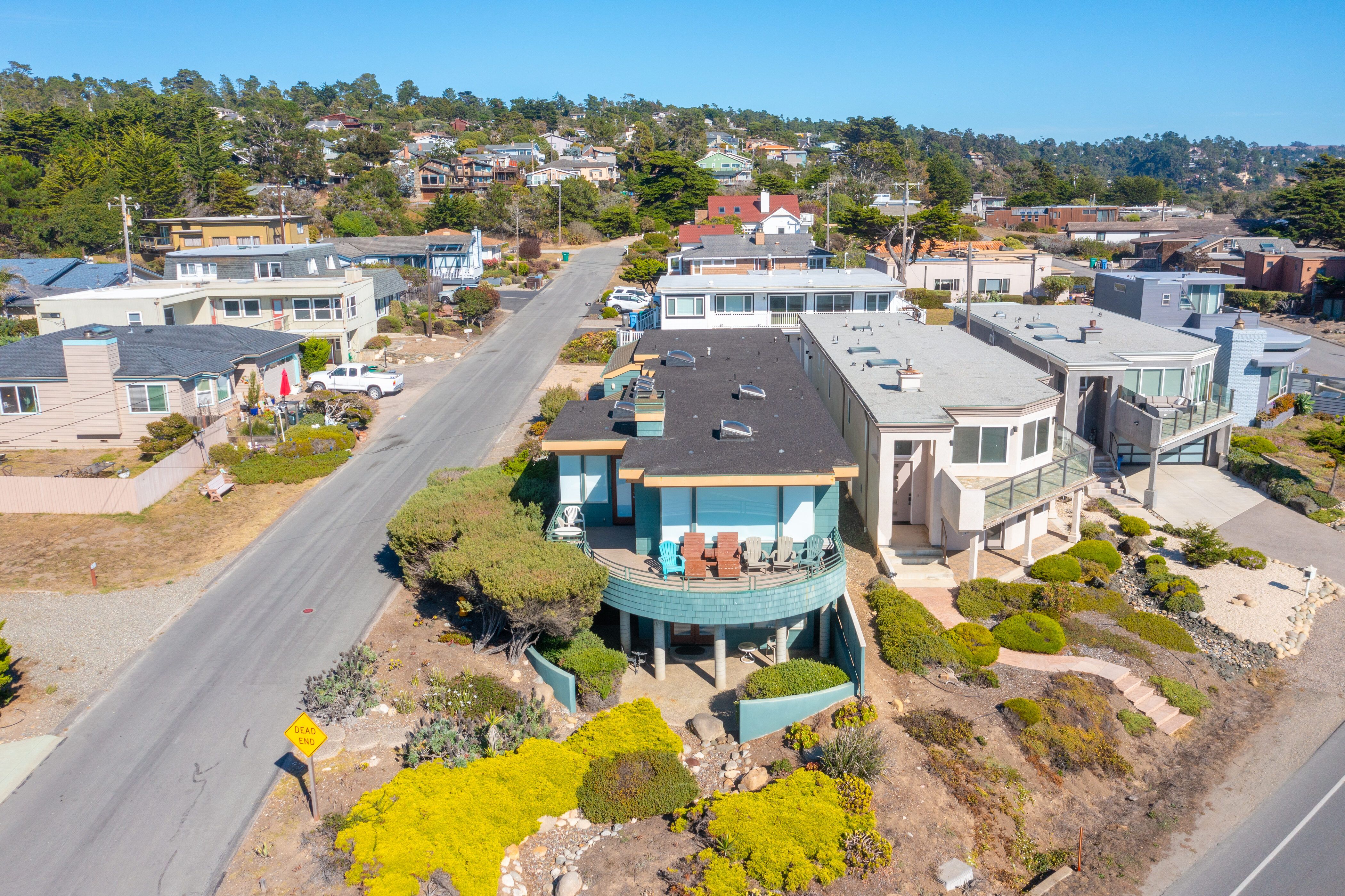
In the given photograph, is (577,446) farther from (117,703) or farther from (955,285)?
(955,285)

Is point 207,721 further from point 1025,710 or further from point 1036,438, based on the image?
point 1036,438

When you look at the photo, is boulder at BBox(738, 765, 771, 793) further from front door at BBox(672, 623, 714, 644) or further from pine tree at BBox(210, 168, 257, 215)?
pine tree at BBox(210, 168, 257, 215)

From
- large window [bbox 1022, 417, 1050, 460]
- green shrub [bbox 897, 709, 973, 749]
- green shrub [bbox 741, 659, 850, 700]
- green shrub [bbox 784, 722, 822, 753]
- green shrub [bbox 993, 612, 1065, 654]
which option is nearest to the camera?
green shrub [bbox 784, 722, 822, 753]

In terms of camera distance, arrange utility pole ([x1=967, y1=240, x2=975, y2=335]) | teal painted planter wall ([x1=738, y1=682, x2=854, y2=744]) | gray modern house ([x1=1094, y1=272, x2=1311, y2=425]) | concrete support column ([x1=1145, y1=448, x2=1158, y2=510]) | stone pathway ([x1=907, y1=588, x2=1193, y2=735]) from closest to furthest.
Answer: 1. teal painted planter wall ([x1=738, y1=682, x2=854, y2=744])
2. stone pathway ([x1=907, y1=588, x2=1193, y2=735])
3. concrete support column ([x1=1145, y1=448, x2=1158, y2=510])
4. utility pole ([x1=967, y1=240, x2=975, y2=335])
5. gray modern house ([x1=1094, y1=272, x2=1311, y2=425])

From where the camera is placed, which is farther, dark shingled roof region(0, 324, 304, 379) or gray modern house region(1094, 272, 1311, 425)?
gray modern house region(1094, 272, 1311, 425)

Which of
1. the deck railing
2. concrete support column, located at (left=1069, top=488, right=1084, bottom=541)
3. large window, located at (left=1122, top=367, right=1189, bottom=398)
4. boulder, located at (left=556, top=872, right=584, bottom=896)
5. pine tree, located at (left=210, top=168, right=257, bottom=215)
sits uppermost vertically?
pine tree, located at (left=210, top=168, right=257, bottom=215)

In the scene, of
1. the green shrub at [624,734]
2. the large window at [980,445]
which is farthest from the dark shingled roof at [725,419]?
the green shrub at [624,734]

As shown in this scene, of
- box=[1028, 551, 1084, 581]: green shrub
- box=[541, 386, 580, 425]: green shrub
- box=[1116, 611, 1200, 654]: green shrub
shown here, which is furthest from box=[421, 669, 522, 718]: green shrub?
box=[541, 386, 580, 425]: green shrub
